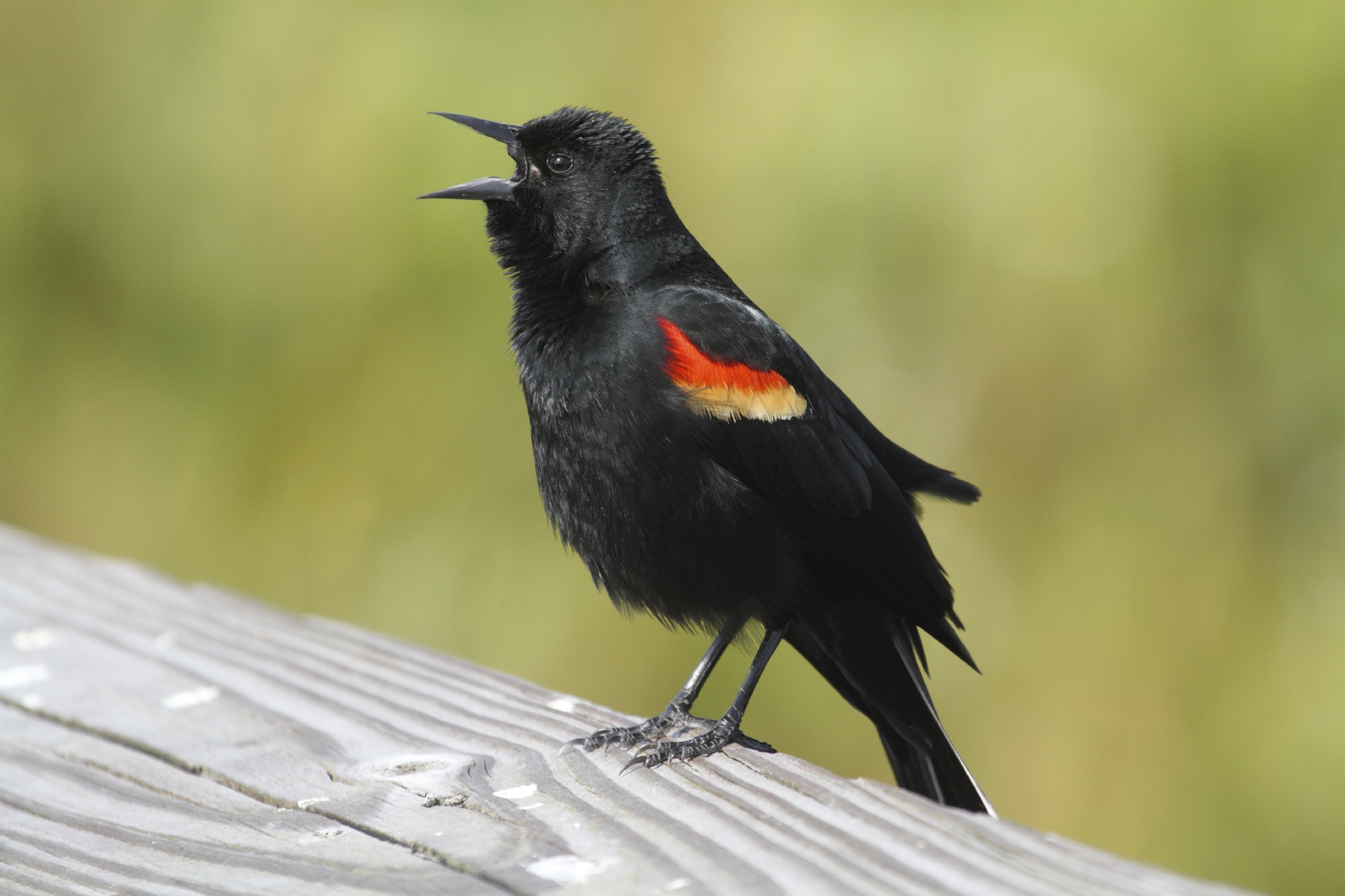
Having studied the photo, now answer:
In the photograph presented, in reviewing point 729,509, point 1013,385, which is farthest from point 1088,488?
point 729,509

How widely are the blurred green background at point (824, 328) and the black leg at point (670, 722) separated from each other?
138 cm

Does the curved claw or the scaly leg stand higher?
the curved claw

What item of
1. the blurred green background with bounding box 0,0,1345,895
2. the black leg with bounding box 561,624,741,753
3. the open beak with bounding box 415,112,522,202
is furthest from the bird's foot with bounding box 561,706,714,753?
the blurred green background with bounding box 0,0,1345,895

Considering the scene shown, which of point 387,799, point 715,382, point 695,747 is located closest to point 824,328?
point 715,382

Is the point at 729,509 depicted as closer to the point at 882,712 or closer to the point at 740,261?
the point at 882,712

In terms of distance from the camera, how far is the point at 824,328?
390cm

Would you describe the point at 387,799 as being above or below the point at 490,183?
below

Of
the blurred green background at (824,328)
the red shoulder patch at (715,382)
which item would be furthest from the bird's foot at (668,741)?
the blurred green background at (824,328)

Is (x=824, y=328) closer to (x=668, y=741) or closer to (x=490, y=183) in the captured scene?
(x=490, y=183)

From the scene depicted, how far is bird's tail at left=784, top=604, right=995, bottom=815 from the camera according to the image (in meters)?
2.30

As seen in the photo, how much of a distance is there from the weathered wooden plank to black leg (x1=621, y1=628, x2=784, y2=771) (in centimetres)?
6

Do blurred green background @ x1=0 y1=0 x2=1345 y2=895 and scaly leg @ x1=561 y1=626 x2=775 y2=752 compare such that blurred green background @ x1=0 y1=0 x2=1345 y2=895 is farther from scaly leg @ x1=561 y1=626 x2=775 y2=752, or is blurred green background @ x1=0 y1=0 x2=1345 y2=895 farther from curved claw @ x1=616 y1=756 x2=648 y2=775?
curved claw @ x1=616 y1=756 x2=648 y2=775

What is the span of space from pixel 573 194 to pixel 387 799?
1.44m

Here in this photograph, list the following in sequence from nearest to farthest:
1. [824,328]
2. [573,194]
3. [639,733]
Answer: [639,733] < [573,194] < [824,328]
